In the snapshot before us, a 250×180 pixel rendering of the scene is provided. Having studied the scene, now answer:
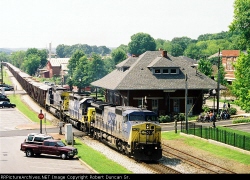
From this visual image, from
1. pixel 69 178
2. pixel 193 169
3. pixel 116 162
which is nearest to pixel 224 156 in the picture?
pixel 193 169

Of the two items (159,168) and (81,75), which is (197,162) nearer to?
(159,168)

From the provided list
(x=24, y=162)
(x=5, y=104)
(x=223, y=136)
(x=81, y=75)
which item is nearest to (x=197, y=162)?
(x=223, y=136)

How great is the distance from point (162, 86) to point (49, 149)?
3190 cm

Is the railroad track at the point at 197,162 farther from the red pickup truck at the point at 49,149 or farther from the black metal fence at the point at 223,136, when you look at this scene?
the red pickup truck at the point at 49,149

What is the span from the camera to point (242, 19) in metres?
55.6

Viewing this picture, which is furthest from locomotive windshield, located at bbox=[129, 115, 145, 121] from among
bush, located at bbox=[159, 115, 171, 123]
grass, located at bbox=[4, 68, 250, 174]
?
bush, located at bbox=[159, 115, 171, 123]

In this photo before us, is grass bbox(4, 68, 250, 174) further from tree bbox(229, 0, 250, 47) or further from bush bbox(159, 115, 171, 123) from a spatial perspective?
tree bbox(229, 0, 250, 47)

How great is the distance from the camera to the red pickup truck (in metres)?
38.1

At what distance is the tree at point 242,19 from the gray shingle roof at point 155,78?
13.7 meters

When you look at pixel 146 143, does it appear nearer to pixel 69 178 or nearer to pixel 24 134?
pixel 69 178

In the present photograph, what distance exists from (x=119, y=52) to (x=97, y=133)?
11494 cm

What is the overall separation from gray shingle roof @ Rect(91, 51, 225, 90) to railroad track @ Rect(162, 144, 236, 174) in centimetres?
2195

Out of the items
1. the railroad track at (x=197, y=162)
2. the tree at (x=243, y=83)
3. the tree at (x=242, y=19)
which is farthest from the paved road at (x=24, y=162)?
the tree at (x=242, y=19)

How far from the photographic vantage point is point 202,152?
42406mm
